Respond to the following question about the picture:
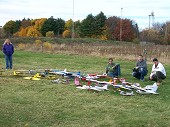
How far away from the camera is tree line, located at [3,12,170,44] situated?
72.5 meters

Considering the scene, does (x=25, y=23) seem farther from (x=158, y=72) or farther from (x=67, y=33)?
(x=158, y=72)

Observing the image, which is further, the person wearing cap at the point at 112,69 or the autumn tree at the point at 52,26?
the autumn tree at the point at 52,26

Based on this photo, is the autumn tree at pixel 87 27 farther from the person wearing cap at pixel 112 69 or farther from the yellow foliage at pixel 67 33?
the person wearing cap at pixel 112 69

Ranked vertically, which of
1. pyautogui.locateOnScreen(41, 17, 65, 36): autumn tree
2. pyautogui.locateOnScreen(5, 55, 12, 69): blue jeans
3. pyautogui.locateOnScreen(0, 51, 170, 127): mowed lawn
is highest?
pyautogui.locateOnScreen(41, 17, 65, 36): autumn tree

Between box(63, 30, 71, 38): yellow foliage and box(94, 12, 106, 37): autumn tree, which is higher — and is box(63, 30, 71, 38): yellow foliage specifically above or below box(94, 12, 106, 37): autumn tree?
below

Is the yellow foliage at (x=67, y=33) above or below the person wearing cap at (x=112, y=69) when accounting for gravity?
above

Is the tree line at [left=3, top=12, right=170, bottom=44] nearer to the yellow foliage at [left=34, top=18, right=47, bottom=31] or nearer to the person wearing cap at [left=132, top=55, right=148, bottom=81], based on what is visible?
the yellow foliage at [left=34, top=18, right=47, bottom=31]

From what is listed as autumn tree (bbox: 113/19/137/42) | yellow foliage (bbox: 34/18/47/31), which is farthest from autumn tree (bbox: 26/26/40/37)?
autumn tree (bbox: 113/19/137/42)

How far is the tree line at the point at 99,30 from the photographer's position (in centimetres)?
7250

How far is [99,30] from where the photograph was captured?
74.4 meters

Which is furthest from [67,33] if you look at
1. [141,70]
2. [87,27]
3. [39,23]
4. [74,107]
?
[74,107]

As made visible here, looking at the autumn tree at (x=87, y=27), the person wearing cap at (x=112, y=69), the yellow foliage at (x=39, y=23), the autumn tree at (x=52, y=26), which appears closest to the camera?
the person wearing cap at (x=112, y=69)

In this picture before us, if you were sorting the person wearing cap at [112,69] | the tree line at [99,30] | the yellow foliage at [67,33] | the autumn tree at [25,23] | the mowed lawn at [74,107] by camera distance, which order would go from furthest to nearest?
the autumn tree at [25,23] → the yellow foliage at [67,33] → the tree line at [99,30] → the person wearing cap at [112,69] → the mowed lawn at [74,107]

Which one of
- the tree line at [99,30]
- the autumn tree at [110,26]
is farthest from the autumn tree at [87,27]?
the autumn tree at [110,26]
